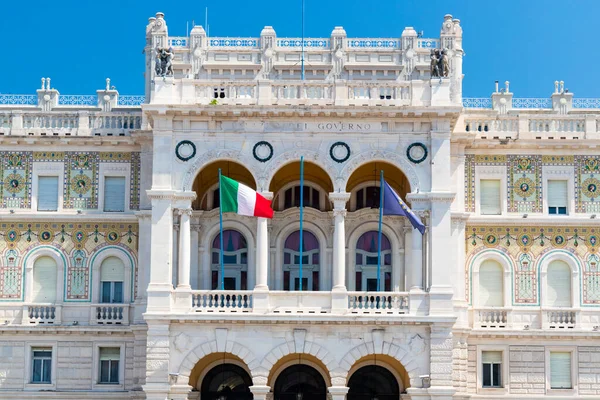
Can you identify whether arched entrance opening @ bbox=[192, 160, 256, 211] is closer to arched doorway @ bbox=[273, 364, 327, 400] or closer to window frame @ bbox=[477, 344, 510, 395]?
arched doorway @ bbox=[273, 364, 327, 400]

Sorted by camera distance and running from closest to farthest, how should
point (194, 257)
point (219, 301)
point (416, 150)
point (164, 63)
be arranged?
point (219, 301) < point (416, 150) < point (164, 63) < point (194, 257)

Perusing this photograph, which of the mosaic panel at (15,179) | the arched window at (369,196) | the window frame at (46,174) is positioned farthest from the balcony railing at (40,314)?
the arched window at (369,196)

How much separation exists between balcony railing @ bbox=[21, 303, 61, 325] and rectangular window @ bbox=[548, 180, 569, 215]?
20.0 metres

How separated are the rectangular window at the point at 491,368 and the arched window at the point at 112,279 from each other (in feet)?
48.2

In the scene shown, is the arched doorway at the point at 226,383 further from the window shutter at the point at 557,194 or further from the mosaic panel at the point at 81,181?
the window shutter at the point at 557,194

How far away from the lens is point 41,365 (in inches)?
1929

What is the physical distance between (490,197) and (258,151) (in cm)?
988

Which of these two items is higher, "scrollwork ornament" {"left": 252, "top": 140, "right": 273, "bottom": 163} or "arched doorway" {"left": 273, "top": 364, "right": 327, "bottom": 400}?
"scrollwork ornament" {"left": 252, "top": 140, "right": 273, "bottom": 163}

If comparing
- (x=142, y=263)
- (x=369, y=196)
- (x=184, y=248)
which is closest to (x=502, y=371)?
(x=369, y=196)

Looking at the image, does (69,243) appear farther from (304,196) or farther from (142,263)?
(304,196)

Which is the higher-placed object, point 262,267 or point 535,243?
point 535,243

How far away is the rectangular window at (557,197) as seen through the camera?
163 feet

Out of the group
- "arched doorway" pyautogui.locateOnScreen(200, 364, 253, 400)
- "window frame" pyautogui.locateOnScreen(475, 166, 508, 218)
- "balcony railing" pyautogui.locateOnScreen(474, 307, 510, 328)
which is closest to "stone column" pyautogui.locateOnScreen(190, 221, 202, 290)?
"arched doorway" pyautogui.locateOnScreen(200, 364, 253, 400)

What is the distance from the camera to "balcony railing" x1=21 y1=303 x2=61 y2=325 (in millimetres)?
48719
